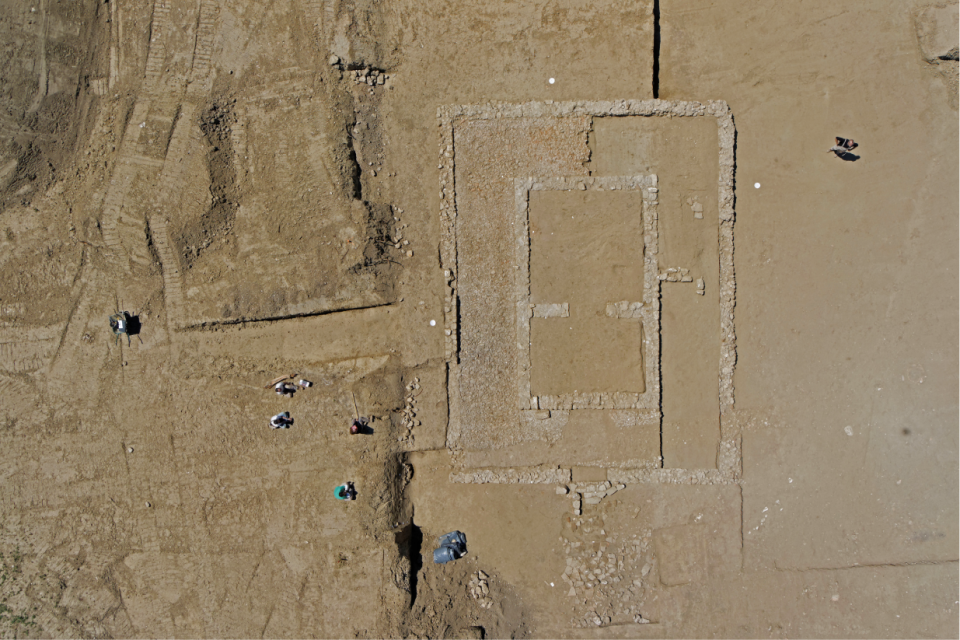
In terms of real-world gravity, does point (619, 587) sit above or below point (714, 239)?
below

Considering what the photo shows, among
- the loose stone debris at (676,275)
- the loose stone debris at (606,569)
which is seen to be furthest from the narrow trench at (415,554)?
the loose stone debris at (676,275)

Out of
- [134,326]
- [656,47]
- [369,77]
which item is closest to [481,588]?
[134,326]

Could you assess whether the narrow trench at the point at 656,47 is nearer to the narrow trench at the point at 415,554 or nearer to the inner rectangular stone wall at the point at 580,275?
the inner rectangular stone wall at the point at 580,275

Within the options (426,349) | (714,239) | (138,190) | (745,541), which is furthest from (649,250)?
(138,190)

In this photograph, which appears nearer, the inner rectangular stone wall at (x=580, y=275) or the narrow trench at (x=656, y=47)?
the inner rectangular stone wall at (x=580, y=275)

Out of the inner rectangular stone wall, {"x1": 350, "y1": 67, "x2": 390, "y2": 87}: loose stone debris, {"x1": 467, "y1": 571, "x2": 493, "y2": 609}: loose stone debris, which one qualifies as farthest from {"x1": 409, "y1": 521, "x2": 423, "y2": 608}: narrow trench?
{"x1": 350, "y1": 67, "x2": 390, "y2": 87}: loose stone debris

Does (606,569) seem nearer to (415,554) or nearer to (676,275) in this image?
(415,554)

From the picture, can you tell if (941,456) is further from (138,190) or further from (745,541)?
(138,190)

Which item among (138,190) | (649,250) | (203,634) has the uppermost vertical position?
(138,190)
